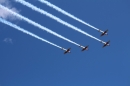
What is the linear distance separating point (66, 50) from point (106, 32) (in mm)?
11622

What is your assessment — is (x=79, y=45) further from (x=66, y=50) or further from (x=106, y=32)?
(x=106, y=32)

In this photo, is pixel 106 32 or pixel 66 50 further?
pixel 106 32

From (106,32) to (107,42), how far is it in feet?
8.23

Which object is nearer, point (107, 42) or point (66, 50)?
point (66, 50)

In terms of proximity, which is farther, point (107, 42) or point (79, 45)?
point (107, 42)

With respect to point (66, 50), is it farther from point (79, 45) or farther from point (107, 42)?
point (107, 42)

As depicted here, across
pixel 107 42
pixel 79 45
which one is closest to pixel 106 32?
pixel 107 42

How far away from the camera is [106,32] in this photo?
7556cm

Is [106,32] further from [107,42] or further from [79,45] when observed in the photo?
[79,45]

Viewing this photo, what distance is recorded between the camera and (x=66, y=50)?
69750mm

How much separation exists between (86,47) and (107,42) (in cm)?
627

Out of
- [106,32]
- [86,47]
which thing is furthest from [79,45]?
[106,32]

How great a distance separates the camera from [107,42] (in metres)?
76.5

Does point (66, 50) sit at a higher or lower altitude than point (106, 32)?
lower
